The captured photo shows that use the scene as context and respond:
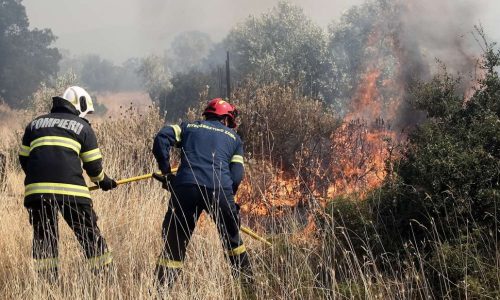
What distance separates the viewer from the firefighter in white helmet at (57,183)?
3.86m

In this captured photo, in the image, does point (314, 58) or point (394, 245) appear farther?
point (314, 58)

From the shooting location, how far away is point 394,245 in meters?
4.21

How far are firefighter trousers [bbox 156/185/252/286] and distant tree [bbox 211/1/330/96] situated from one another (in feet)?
70.8

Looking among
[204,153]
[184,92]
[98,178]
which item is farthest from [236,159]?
[184,92]

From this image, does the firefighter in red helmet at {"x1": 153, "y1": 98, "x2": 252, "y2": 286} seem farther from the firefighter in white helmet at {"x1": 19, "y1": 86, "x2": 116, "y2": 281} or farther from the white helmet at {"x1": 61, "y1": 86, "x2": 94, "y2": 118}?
the white helmet at {"x1": 61, "y1": 86, "x2": 94, "y2": 118}

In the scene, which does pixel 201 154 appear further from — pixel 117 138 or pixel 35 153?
pixel 117 138

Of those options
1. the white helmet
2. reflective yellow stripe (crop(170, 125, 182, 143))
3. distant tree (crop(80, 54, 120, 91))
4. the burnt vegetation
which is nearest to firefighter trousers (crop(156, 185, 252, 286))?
the burnt vegetation

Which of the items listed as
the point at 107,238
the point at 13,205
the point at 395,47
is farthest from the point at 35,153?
the point at 395,47

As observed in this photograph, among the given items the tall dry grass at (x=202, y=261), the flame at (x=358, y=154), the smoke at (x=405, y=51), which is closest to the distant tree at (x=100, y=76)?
the smoke at (x=405, y=51)

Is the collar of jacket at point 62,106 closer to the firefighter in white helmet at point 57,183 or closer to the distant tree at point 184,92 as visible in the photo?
the firefighter in white helmet at point 57,183

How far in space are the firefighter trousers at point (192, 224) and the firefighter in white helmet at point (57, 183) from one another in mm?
492

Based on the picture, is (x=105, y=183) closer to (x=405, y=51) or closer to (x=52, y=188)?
(x=52, y=188)

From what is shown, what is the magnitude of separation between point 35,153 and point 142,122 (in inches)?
199

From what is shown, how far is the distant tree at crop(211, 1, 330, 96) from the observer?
91.7 feet
